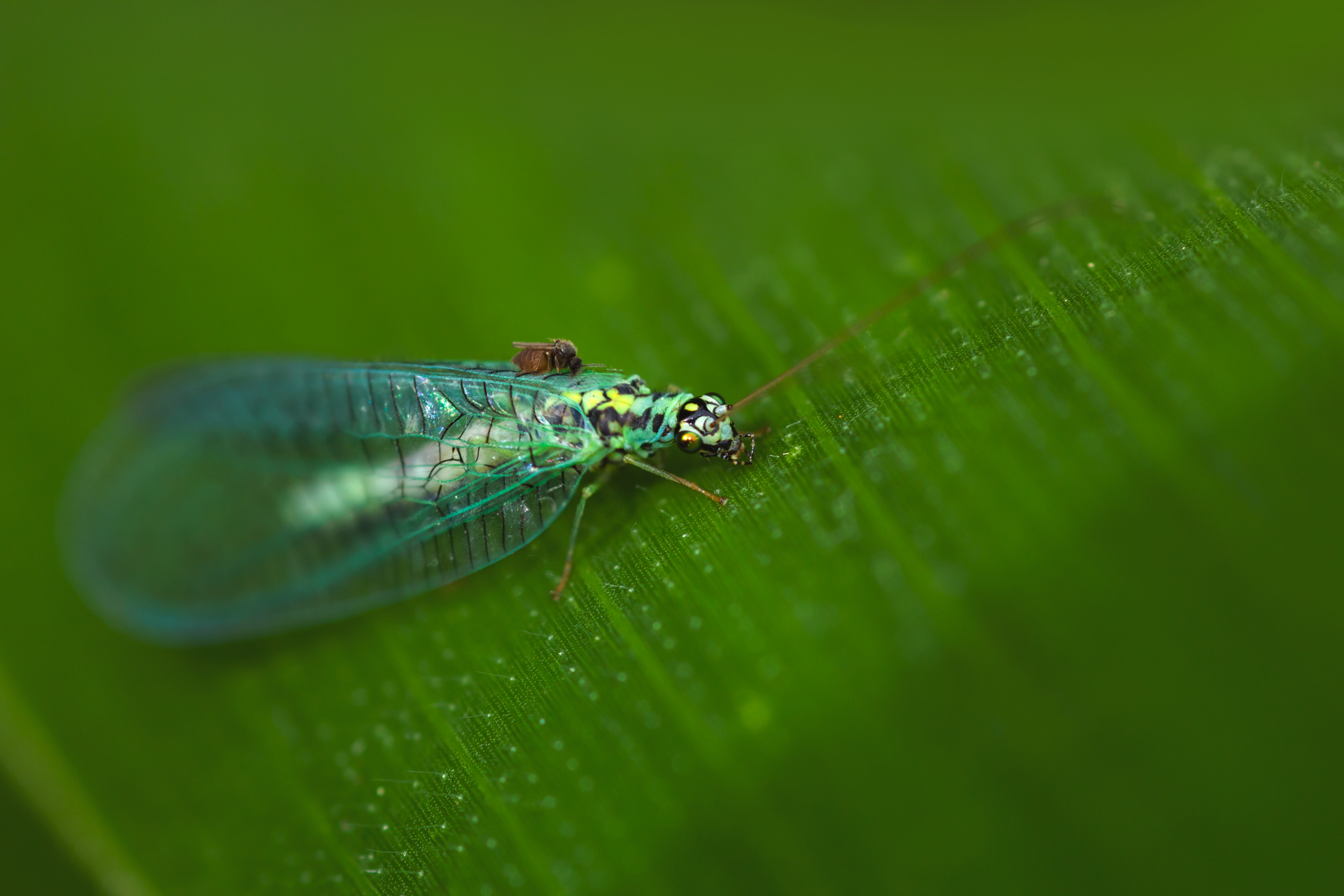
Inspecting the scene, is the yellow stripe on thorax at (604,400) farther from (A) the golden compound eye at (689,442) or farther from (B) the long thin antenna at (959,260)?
(B) the long thin antenna at (959,260)

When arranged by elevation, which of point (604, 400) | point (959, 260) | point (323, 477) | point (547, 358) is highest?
point (323, 477)

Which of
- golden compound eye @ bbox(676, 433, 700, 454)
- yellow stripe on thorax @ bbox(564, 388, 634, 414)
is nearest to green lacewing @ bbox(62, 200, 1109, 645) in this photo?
yellow stripe on thorax @ bbox(564, 388, 634, 414)

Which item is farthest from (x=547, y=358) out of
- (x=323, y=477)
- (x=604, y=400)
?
(x=323, y=477)

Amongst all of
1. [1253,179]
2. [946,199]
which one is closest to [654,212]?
[946,199]

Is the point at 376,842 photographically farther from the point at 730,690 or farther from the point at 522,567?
the point at 730,690

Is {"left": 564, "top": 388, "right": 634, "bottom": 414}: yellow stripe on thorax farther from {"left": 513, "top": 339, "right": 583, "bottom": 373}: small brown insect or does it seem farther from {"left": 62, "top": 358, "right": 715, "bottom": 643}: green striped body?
{"left": 513, "top": 339, "right": 583, "bottom": 373}: small brown insect

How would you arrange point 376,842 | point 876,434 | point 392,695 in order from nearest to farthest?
point 876,434 → point 376,842 → point 392,695

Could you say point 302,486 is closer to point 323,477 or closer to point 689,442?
point 323,477
